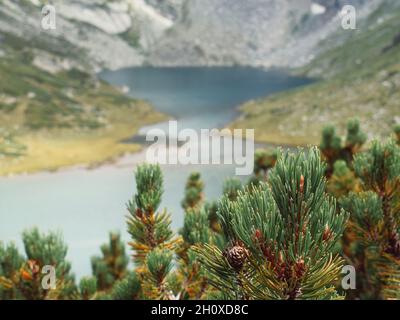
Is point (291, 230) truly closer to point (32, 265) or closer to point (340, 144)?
point (32, 265)

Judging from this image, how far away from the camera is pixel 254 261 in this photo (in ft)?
10.3

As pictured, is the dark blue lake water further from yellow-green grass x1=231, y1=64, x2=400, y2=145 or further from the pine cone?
the pine cone

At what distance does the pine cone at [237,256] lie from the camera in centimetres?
323

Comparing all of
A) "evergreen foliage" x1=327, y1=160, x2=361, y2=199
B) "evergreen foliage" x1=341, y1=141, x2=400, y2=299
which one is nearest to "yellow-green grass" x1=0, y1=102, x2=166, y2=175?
"evergreen foliage" x1=327, y1=160, x2=361, y2=199

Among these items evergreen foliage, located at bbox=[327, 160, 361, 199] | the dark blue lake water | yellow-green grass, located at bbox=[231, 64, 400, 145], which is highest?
yellow-green grass, located at bbox=[231, 64, 400, 145]

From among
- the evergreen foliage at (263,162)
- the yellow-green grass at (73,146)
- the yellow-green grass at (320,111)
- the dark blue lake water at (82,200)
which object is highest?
the yellow-green grass at (320,111)

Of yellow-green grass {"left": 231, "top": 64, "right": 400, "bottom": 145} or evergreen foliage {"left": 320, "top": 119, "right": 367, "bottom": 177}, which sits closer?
evergreen foliage {"left": 320, "top": 119, "right": 367, "bottom": 177}

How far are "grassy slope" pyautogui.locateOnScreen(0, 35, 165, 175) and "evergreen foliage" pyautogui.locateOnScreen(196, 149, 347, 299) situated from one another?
324ft

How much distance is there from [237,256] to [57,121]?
148 meters

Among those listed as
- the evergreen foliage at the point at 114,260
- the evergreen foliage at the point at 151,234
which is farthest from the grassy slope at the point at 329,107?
the evergreen foliage at the point at 151,234

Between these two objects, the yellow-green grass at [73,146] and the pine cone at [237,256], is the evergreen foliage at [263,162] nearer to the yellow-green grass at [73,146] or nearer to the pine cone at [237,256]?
the pine cone at [237,256]

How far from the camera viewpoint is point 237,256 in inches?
127

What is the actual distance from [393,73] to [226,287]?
161 meters

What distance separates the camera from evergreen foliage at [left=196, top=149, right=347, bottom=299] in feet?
9.36
